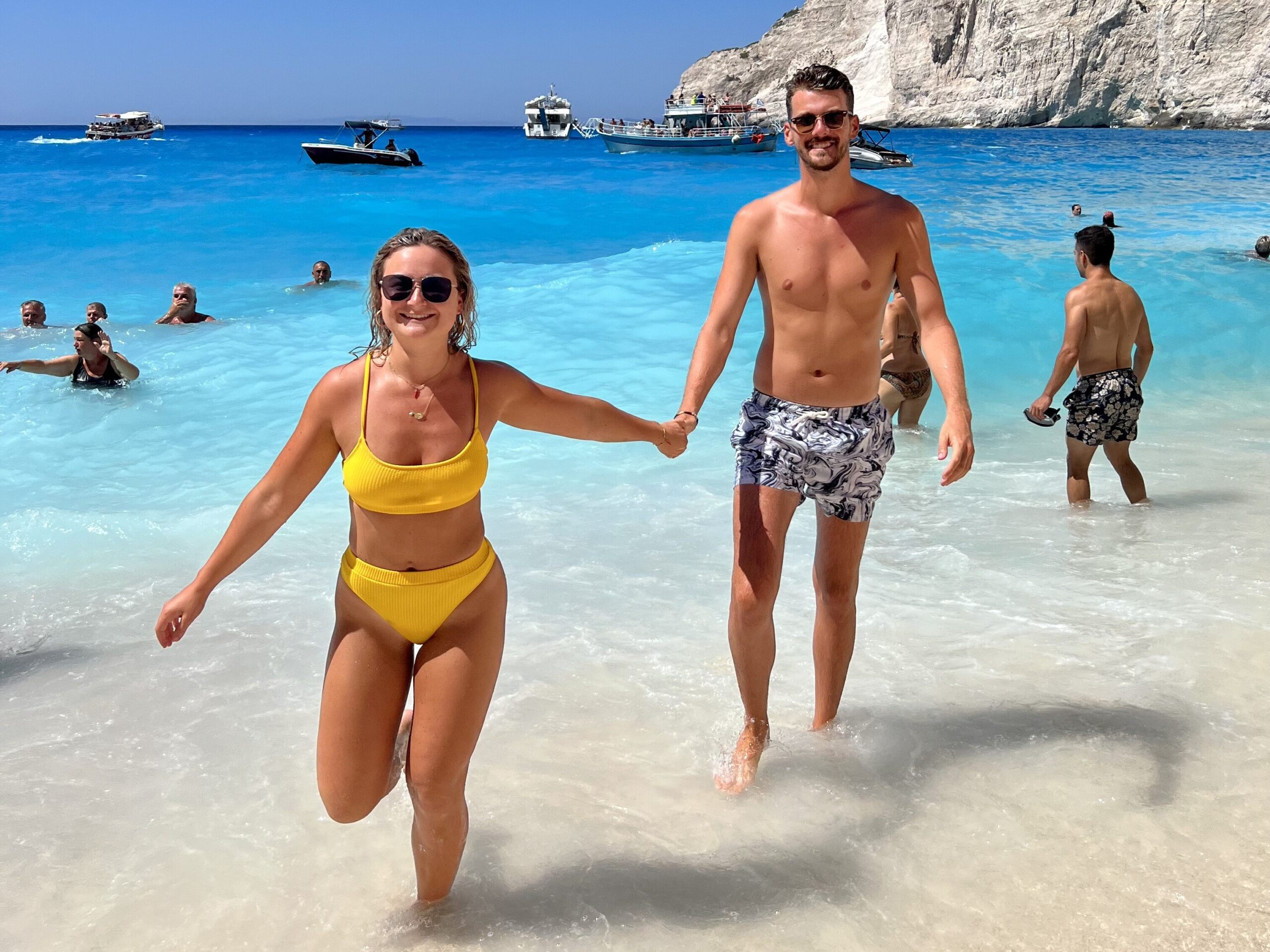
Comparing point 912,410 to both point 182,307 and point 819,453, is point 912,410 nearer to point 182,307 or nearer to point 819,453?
point 819,453

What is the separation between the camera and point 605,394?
10523 millimetres

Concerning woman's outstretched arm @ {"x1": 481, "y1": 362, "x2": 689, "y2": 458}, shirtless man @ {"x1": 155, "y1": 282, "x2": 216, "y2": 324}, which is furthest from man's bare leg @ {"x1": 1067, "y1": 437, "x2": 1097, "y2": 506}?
shirtless man @ {"x1": 155, "y1": 282, "x2": 216, "y2": 324}

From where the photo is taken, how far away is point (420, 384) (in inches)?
110

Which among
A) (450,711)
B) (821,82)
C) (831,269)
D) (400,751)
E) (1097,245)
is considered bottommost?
(400,751)

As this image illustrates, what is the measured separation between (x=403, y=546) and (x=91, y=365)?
8.83 meters

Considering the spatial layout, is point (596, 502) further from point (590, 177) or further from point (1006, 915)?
point (590, 177)

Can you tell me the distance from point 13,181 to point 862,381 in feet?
166

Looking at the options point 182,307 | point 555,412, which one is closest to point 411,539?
point 555,412

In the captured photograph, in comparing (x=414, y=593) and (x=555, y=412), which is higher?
(x=555, y=412)

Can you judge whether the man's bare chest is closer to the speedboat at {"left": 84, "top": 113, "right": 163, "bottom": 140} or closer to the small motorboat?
the small motorboat

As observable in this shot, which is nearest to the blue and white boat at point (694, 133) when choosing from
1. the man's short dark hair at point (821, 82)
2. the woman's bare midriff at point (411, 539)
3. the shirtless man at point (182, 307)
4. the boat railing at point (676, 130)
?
the boat railing at point (676, 130)

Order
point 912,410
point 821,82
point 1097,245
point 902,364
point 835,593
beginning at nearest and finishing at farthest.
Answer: point 821,82 < point 835,593 < point 1097,245 < point 902,364 < point 912,410

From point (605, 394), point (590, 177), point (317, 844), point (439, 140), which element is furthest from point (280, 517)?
point (439, 140)

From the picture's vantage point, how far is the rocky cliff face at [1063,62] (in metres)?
67.6
